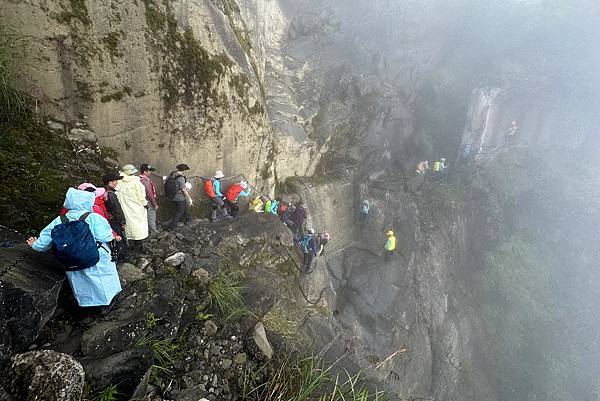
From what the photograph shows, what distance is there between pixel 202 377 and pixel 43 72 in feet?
18.3

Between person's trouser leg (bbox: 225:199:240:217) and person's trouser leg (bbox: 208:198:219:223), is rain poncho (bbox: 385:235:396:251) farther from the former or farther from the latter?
person's trouser leg (bbox: 208:198:219:223)

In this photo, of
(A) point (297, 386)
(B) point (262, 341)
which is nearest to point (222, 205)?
(B) point (262, 341)

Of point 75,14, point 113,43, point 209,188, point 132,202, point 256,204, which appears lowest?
point 256,204

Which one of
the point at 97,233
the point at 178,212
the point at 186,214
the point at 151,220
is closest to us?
the point at 97,233

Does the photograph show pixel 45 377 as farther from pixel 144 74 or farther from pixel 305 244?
pixel 305 244

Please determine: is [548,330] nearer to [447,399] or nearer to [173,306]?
[447,399]

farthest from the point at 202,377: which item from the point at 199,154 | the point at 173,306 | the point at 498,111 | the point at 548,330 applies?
the point at 498,111

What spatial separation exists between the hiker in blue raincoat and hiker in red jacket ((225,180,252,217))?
505 centimetres

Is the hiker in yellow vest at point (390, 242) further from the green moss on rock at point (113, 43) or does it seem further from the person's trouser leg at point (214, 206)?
the green moss on rock at point (113, 43)

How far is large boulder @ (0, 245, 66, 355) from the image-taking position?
3.35 meters

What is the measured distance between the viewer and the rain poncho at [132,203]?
20.1 feet

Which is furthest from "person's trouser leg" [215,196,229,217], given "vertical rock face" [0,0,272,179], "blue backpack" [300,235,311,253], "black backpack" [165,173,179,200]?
"blue backpack" [300,235,311,253]

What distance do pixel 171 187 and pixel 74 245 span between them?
3.87m

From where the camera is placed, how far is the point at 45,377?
9.75 feet
